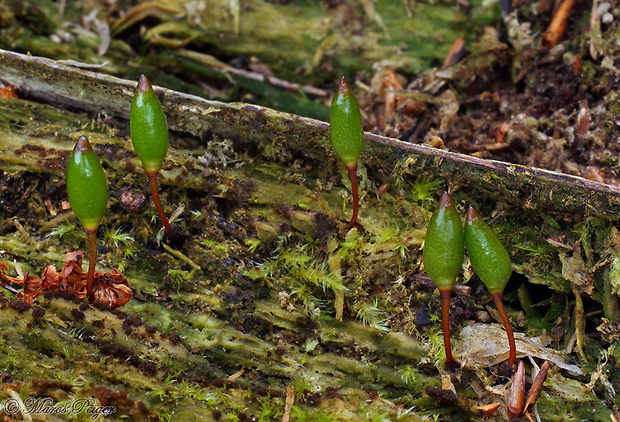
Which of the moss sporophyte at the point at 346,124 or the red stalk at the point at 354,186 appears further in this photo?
the red stalk at the point at 354,186

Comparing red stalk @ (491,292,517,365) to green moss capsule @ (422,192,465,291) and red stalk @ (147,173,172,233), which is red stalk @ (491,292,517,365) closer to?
green moss capsule @ (422,192,465,291)

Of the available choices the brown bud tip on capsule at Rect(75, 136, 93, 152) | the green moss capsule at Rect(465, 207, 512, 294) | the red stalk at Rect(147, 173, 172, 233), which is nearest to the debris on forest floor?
the green moss capsule at Rect(465, 207, 512, 294)

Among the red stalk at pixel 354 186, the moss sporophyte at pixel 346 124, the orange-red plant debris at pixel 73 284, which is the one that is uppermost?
the moss sporophyte at pixel 346 124

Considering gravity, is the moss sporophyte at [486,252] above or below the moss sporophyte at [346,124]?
below

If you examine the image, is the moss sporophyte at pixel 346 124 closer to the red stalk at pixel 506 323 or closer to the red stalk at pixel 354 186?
the red stalk at pixel 354 186

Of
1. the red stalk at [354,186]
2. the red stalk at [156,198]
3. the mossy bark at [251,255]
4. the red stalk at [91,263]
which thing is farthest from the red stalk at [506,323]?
the red stalk at [91,263]

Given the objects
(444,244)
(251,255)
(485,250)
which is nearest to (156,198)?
(251,255)
